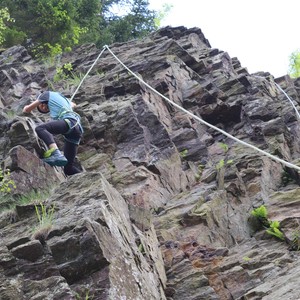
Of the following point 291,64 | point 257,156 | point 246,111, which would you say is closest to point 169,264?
point 257,156

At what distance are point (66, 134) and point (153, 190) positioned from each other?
6.65 feet

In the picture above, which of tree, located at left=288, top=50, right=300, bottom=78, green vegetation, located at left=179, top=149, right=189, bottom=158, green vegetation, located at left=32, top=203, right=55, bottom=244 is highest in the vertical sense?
tree, located at left=288, top=50, right=300, bottom=78

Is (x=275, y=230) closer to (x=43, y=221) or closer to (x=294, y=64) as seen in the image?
(x=43, y=221)

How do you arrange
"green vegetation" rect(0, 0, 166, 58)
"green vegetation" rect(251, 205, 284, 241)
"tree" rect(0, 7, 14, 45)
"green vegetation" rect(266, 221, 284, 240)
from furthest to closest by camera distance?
"green vegetation" rect(0, 0, 166, 58) < "tree" rect(0, 7, 14, 45) < "green vegetation" rect(251, 205, 284, 241) < "green vegetation" rect(266, 221, 284, 240)

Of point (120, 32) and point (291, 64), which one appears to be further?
point (291, 64)

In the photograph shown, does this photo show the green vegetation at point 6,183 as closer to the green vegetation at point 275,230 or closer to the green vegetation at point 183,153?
the green vegetation at point 275,230

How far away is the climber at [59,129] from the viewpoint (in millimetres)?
9039

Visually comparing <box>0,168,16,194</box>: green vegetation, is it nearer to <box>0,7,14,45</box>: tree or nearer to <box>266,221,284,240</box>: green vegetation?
<box>266,221,284,240</box>: green vegetation

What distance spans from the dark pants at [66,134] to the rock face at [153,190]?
371mm

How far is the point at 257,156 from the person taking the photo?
11750 mm

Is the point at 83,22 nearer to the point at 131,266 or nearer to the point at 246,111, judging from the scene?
the point at 246,111

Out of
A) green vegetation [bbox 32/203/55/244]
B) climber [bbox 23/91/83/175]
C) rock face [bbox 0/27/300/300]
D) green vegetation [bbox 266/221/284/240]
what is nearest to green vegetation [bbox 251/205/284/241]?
green vegetation [bbox 266/221/284/240]

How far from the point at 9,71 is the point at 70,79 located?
6.76 ft

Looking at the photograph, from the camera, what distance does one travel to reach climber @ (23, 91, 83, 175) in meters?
9.04
